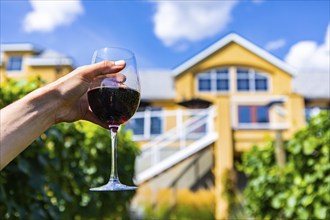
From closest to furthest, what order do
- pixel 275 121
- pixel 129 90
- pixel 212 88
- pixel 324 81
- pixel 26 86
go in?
pixel 129 90
pixel 26 86
pixel 275 121
pixel 212 88
pixel 324 81

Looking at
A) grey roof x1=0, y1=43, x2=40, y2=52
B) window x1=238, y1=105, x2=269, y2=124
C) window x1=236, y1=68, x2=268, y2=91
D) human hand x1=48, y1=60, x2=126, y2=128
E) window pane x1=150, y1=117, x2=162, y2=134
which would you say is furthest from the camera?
grey roof x1=0, y1=43, x2=40, y2=52

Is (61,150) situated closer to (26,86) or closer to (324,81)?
(26,86)

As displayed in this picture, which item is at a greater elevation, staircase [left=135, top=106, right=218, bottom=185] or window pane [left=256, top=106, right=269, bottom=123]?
window pane [left=256, top=106, right=269, bottom=123]

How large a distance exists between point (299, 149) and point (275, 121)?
14.5 metres

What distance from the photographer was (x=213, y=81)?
84.8ft

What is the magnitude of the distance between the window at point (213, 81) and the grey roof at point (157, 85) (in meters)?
1.68

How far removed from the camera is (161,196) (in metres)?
13.4

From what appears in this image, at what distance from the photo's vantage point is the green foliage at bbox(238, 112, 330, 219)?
4570mm

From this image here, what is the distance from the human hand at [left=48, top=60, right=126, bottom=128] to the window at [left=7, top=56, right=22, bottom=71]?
2846 cm

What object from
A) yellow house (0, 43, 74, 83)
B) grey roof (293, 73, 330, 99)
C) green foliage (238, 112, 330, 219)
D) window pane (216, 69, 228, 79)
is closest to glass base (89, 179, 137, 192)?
green foliage (238, 112, 330, 219)

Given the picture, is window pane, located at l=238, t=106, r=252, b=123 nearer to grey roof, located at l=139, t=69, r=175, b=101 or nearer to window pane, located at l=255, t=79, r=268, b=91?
window pane, located at l=255, t=79, r=268, b=91

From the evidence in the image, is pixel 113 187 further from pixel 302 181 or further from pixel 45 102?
pixel 302 181

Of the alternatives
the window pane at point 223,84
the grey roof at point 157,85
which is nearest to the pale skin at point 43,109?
the grey roof at point 157,85

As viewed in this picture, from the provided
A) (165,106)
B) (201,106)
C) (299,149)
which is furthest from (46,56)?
(299,149)
